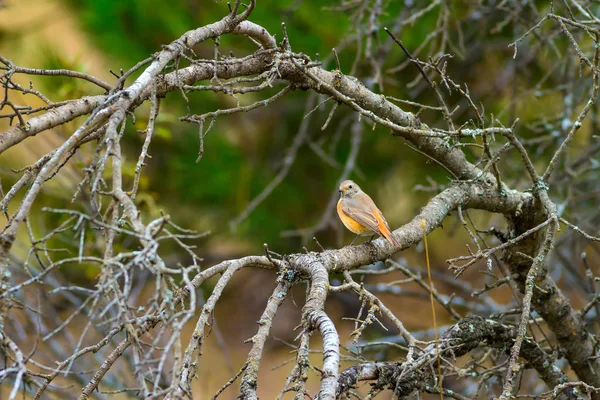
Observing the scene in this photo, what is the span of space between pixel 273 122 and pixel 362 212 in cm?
387

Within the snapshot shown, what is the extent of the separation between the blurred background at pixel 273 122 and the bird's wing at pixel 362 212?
1590 millimetres

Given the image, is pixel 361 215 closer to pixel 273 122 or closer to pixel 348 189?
pixel 348 189

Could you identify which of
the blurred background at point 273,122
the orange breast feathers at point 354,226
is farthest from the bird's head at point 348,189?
the blurred background at point 273,122

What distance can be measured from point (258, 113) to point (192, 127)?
0.83 meters

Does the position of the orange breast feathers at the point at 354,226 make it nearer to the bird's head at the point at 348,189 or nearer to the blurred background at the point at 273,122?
the bird's head at the point at 348,189

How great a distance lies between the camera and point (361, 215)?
148 inches

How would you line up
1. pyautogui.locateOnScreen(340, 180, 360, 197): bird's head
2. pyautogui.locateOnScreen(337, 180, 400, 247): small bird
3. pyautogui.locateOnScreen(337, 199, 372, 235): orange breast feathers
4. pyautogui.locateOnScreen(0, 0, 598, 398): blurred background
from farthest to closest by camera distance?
pyautogui.locateOnScreen(0, 0, 598, 398): blurred background → pyautogui.locateOnScreen(340, 180, 360, 197): bird's head → pyautogui.locateOnScreen(337, 199, 372, 235): orange breast feathers → pyautogui.locateOnScreen(337, 180, 400, 247): small bird

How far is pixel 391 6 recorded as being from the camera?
606cm

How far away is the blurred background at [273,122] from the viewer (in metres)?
5.92

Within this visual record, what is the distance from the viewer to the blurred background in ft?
19.4

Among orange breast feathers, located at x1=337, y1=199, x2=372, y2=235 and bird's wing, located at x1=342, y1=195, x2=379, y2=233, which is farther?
orange breast feathers, located at x1=337, y1=199, x2=372, y2=235

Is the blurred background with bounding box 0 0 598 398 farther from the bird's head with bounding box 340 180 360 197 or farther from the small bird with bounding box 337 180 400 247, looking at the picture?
the small bird with bounding box 337 180 400 247

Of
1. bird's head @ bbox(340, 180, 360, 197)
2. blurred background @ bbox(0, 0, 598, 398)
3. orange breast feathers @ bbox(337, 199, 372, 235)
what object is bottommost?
orange breast feathers @ bbox(337, 199, 372, 235)

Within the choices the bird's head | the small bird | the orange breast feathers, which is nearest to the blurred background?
the bird's head
